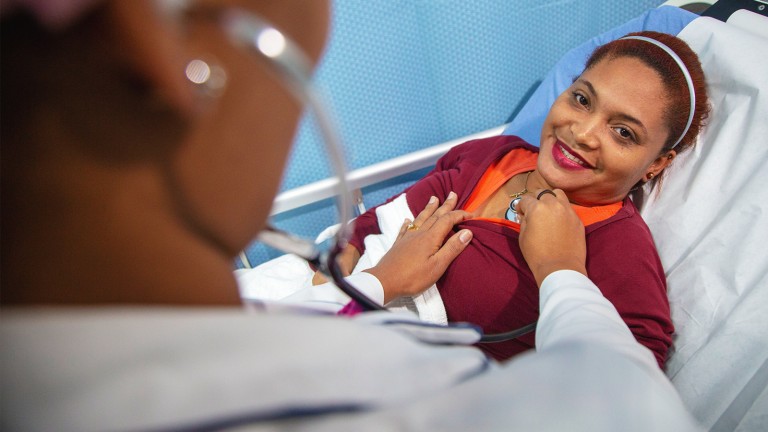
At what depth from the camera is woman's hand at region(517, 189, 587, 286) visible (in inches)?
39.4

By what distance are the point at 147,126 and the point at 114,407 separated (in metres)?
0.18

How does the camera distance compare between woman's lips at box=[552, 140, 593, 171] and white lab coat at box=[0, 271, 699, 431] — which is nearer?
white lab coat at box=[0, 271, 699, 431]

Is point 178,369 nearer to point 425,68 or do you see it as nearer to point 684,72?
point 684,72

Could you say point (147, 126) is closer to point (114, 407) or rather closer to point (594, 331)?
point (114, 407)

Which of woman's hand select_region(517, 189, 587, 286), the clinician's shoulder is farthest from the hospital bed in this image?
the clinician's shoulder

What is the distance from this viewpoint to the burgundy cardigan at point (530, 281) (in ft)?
3.46

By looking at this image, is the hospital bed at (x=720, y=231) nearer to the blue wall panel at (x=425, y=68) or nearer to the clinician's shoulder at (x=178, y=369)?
the blue wall panel at (x=425, y=68)

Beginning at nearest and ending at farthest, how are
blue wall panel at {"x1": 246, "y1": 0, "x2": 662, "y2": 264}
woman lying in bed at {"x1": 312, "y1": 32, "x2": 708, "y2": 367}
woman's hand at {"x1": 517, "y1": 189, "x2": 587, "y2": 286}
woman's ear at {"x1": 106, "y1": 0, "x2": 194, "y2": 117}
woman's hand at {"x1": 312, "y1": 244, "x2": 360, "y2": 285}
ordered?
woman's ear at {"x1": 106, "y1": 0, "x2": 194, "y2": 117} → woman's hand at {"x1": 517, "y1": 189, "x2": 587, "y2": 286} → woman lying in bed at {"x1": 312, "y1": 32, "x2": 708, "y2": 367} → woman's hand at {"x1": 312, "y1": 244, "x2": 360, "y2": 285} → blue wall panel at {"x1": 246, "y1": 0, "x2": 662, "y2": 264}

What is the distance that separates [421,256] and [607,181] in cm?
49

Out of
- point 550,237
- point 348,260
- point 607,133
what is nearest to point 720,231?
point 607,133

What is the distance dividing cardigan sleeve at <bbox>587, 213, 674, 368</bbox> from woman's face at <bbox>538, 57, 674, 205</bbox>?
0.11m

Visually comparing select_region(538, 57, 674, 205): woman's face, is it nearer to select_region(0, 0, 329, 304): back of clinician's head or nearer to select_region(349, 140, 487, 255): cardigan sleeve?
select_region(349, 140, 487, 255): cardigan sleeve

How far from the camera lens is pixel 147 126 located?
320 millimetres

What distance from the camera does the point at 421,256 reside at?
3.96ft
